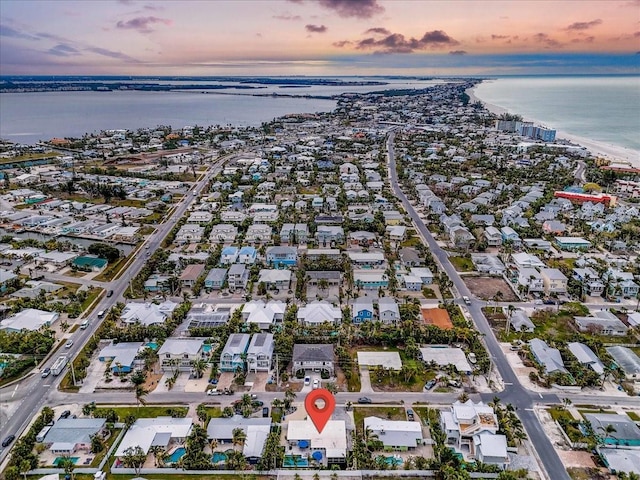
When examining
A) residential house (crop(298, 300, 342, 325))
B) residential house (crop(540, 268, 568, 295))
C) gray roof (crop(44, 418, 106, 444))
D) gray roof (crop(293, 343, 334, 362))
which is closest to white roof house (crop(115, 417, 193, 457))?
gray roof (crop(44, 418, 106, 444))

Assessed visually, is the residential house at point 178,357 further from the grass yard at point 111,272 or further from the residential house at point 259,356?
the grass yard at point 111,272

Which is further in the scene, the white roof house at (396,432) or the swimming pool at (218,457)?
the white roof house at (396,432)

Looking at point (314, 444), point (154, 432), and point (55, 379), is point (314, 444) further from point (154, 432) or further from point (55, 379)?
point (55, 379)

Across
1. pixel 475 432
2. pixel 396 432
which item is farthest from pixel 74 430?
pixel 475 432

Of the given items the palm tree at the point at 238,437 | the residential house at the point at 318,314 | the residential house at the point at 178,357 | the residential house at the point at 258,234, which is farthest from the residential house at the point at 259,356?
the residential house at the point at 258,234

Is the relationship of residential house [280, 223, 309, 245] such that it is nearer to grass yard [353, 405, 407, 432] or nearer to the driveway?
the driveway

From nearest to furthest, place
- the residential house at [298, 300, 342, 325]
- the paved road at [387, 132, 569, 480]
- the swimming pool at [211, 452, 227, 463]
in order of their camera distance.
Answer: the swimming pool at [211, 452, 227, 463] → the paved road at [387, 132, 569, 480] → the residential house at [298, 300, 342, 325]
